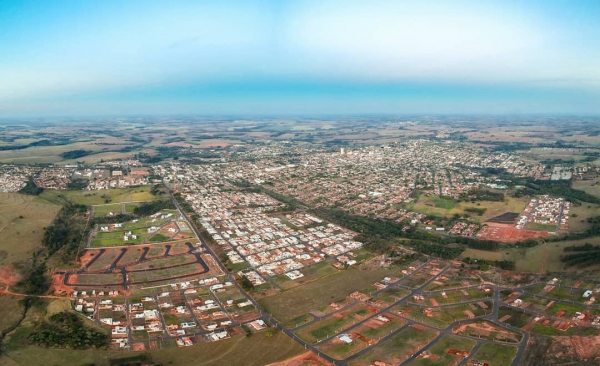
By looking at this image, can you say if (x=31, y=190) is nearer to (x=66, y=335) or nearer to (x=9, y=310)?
(x=9, y=310)

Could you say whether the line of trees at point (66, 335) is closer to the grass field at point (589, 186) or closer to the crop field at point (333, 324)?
the crop field at point (333, 324)

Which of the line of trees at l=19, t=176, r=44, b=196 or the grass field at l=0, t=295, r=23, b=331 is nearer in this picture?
the grass field at l=0, t=295, r=23, b=331

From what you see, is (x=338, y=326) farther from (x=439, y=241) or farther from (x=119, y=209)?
(x=119, y=209)

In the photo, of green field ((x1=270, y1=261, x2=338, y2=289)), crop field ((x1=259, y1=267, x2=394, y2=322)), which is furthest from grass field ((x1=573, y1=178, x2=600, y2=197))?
green field ((x1=270, y1=261, x2=338, y2=289))

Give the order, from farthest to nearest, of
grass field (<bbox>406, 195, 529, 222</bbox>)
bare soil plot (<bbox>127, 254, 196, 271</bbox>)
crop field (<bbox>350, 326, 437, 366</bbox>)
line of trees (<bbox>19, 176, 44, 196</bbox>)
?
1. line of trees (<bbox>19, 176, 44, 196</bbox>)
2. grass field (<bbox>406, 195, 529, 222</bbox>)
3. bare soil plot (<bbox>127, 254, 196, 271</bbox>)
4. crop field (<bbox>350, 326, 437, 366</bbox>)

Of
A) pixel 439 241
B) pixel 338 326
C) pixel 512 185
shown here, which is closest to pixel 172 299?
pixel 338 326

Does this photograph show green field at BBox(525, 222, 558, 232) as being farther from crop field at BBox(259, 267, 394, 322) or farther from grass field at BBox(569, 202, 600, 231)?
crop field at BBox(259, 267, 394, 322)

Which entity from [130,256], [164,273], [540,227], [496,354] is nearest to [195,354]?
[164,273]
